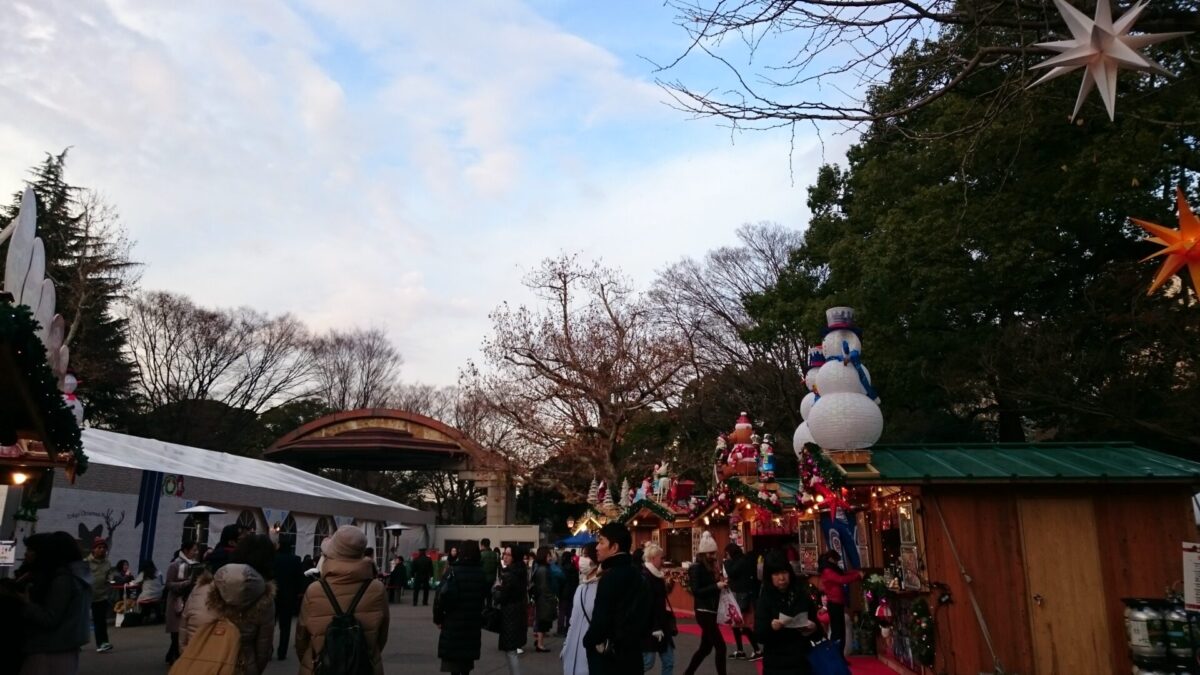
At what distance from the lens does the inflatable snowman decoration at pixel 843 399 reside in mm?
10008

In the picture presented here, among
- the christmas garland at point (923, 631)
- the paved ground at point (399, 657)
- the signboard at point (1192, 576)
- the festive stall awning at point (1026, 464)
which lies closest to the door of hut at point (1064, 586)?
the festive stall awning at point (1026, 464)

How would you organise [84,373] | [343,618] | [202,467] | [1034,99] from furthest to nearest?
[84,373], [202,467], [1034,99], [343,618]

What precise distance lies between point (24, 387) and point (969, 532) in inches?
337

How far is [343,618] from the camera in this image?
4.57 m

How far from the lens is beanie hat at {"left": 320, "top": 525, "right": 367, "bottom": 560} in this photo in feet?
15.4

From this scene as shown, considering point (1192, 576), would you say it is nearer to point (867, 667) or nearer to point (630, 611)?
point (630, 611)

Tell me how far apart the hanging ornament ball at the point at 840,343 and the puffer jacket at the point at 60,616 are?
28.2 feet

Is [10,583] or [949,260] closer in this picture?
[10,583]

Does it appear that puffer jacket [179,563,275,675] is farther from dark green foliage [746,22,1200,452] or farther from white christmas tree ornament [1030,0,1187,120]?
dark green foliage [746,22,1200,452]

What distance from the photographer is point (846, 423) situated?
32.9ft

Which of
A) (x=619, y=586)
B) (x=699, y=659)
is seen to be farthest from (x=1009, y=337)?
(x=619, y=586)

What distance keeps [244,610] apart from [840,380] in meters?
7.90

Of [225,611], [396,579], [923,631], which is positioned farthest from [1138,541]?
[396,579]

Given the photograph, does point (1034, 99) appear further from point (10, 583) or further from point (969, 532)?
point (10, 583)
